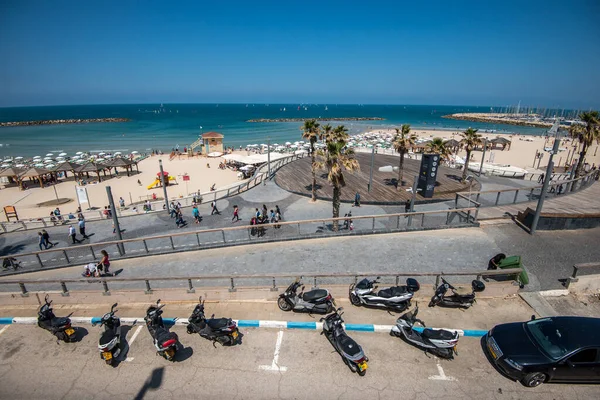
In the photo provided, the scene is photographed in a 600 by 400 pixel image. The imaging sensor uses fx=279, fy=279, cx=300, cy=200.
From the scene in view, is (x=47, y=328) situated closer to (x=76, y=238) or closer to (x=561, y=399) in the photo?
(x=76, y=238)

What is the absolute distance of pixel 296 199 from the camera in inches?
965

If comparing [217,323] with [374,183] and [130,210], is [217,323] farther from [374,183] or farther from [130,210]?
[130,210]

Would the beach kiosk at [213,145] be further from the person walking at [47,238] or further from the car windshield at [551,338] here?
the car windshield at [551,338]

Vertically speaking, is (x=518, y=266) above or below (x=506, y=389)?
above

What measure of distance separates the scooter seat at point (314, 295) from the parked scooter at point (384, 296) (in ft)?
3.69

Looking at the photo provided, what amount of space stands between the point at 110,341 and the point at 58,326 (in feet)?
6.72

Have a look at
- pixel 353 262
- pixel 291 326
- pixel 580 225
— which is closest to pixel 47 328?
pixel 291 326

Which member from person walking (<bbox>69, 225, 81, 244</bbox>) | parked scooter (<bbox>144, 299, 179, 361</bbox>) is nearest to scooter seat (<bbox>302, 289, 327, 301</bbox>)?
parked scooter (<bbox>144, 299, 179, 361</bbox>)

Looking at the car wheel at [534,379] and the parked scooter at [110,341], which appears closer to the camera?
the car wheel at [534,379]

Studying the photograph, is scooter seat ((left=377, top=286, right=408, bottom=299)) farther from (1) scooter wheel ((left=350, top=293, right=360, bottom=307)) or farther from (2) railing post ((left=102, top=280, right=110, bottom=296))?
(2) railing post ((left=102, top=280, right=110, bottom=296))

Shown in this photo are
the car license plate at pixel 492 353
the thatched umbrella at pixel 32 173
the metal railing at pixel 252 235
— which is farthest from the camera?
the thatched umbrella at pixel 32 173

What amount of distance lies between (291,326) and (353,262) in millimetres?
5323

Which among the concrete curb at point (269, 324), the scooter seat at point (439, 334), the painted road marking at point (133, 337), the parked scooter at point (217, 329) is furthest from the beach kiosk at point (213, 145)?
the scooter seat at point (439, 334)

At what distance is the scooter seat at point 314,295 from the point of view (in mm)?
8816
